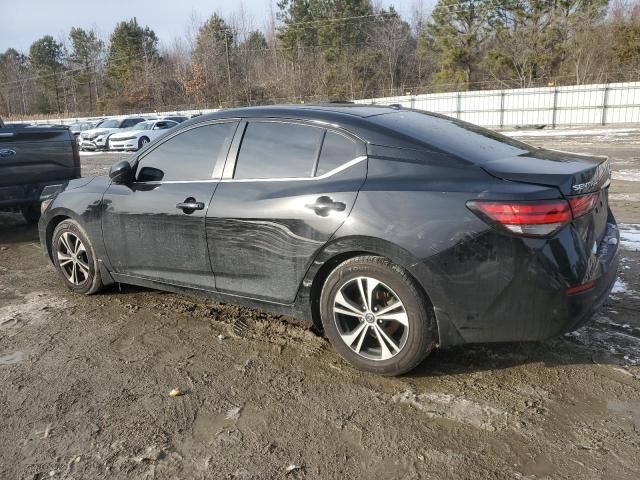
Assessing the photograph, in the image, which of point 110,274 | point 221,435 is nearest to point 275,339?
point 221,435

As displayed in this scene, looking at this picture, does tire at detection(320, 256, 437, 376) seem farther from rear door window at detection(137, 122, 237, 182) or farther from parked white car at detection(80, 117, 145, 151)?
parked white car at detection(80, 117, 145, 151)

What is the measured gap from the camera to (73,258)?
15.9ft

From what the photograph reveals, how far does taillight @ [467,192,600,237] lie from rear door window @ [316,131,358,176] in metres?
0.85

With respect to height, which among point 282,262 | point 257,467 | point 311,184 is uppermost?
point 311,184

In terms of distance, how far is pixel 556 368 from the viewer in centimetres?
327

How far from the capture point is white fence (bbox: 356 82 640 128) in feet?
84.8

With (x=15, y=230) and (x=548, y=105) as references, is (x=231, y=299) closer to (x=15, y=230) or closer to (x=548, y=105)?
(x=15, y=230)

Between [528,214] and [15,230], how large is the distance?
7559 millimetres

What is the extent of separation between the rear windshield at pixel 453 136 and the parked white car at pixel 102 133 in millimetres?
23215

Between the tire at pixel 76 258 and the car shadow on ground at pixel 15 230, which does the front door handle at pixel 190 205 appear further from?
the car shadow on ground at pixel 15 230

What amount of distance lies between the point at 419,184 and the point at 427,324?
2.55 ft

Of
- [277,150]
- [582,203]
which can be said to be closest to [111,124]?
[277,150]

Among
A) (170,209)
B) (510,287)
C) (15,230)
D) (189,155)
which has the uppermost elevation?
(189,155)

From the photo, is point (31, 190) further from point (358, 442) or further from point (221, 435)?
point (358, 442)
